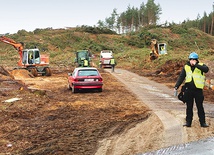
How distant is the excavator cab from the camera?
31.8 meters

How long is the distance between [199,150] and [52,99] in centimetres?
1076

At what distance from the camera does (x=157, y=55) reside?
4553 centimetres

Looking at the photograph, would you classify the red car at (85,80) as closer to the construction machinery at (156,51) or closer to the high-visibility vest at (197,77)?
the high-visibility vest at (197,77)

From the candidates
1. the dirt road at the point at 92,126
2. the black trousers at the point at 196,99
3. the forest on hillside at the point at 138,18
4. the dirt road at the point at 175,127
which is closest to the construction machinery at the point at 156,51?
the dirt road at the point at 92,126

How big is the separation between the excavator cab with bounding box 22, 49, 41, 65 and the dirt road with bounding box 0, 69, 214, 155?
16.8m

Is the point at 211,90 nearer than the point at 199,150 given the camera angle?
No

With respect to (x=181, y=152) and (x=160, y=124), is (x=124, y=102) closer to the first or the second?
(x=160, y=124)

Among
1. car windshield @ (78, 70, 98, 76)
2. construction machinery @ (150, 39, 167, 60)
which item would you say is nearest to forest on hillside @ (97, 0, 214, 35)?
construction machinery @ (150, 39, 167, 60)

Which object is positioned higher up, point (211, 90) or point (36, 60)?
point (36, 60)

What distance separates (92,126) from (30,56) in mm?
23340

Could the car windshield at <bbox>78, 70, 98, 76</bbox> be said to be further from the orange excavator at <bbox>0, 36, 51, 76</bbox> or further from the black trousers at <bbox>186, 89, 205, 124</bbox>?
the orange excavator at <bbox>0, 36, 51, 76</bbox>

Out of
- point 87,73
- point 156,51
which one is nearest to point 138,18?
point 156,51

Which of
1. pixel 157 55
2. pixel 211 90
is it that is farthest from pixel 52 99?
pixel 157 55

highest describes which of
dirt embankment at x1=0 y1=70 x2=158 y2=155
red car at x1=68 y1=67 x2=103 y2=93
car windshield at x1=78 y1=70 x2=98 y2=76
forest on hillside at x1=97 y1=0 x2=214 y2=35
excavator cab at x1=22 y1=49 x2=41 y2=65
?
forest on hillside at x1=97 y1=0 x2=214 y2=35
